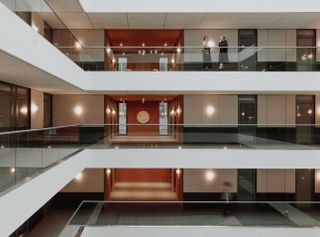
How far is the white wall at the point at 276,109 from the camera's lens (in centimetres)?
1175

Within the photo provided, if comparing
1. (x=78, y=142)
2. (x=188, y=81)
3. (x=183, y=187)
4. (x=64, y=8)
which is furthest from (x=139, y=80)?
(x=183, y=187)

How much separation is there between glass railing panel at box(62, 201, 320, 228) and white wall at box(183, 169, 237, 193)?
1881mm

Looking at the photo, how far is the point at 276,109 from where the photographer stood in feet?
38.6

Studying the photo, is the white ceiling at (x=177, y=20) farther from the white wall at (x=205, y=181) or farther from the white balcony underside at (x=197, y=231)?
the white balcony underside at (x=197, y=231)

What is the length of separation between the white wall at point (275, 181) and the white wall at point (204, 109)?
232cm

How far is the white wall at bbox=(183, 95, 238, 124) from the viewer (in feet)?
38.1

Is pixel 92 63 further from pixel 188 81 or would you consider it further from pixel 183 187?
pixel 183 187

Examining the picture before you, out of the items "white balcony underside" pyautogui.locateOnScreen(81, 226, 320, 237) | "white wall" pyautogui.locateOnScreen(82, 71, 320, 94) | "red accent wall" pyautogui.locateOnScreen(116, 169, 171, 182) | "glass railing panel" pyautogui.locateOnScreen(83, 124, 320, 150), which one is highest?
"white wall" pyautogui.locateOnScreen(82, 71, 320, 94)

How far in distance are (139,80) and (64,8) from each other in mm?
3233

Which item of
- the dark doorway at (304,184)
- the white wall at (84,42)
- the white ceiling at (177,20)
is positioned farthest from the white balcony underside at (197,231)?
the white ceiling at (177,20)

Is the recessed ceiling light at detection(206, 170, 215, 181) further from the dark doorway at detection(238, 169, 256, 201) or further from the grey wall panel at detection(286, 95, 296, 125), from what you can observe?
the grey wall panel at detection(286, 95, 296, 125)

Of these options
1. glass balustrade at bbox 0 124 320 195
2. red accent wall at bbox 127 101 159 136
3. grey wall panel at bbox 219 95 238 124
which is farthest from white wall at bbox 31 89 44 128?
red accent wall at bbox 127 101 159 136

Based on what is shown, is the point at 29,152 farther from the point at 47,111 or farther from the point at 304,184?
the point at 304,184

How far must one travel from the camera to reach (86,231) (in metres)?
8.83
